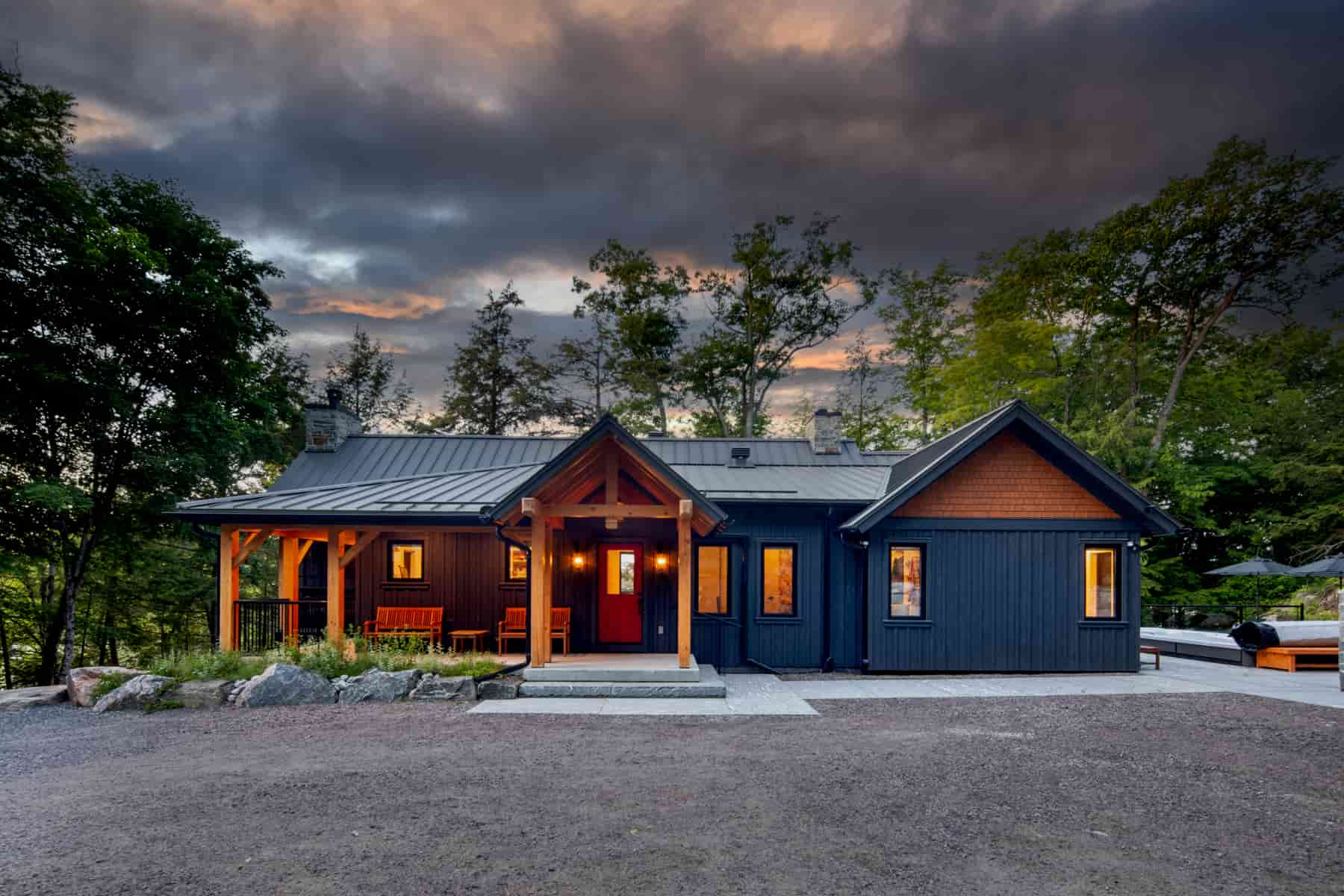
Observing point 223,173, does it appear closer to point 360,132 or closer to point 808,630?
point 360,132

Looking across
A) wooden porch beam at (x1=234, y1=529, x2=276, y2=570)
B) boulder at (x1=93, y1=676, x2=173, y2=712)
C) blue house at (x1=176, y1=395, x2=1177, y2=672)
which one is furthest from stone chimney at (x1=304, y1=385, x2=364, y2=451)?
boulder at (x1=93, y1=676, x2=173, y2=712)

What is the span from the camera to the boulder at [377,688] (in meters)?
8.78

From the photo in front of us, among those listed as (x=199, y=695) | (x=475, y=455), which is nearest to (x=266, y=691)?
(x=199, y=695)

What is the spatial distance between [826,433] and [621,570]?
593cm

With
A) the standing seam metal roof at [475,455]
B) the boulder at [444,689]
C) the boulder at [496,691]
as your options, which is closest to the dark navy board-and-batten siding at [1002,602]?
the standing seam metal roof at [475,455]

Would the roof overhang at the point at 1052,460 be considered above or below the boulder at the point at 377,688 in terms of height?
above

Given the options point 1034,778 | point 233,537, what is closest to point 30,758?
point 233,537

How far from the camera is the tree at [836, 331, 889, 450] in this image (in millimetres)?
26734

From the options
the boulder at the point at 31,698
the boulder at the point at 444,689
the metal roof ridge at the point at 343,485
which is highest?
the metal roof ridge at the point at 343,485

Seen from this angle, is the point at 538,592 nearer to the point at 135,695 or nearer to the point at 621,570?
the point at 621,570

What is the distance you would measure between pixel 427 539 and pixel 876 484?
8.54 m

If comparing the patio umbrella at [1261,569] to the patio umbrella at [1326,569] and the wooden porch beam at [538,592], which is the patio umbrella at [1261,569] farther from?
the wooden porch beam at [538,592]

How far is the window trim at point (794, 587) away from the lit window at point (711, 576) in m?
0.64

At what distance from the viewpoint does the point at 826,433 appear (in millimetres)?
14781
